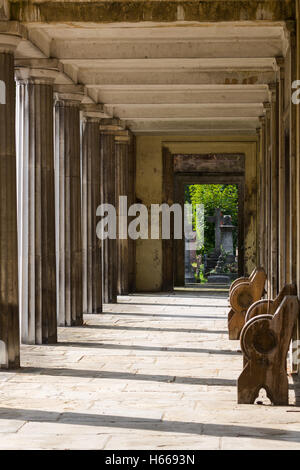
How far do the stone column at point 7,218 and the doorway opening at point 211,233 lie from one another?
30.2m

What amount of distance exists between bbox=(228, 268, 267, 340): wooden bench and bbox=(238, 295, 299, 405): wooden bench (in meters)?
4.72

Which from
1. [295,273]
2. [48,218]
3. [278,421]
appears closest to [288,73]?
[295,273]

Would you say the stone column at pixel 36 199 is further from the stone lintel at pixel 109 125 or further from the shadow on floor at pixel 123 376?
the stone lintel at pixel 109 125

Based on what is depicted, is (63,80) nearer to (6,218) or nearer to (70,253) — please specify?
(70,253)

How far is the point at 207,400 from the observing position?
27.2 feet

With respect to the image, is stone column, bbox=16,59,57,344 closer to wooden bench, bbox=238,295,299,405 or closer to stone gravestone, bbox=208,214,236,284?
wooden bench, bbox=238,295,299,405

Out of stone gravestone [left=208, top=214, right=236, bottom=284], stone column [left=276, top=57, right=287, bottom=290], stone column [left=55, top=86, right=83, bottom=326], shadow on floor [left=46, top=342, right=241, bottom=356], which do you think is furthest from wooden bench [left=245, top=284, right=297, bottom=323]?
stone gravestone [left=208, top=214, right=236, bottom=284]

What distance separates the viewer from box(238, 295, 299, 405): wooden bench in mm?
8031

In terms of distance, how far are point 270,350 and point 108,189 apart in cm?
1112

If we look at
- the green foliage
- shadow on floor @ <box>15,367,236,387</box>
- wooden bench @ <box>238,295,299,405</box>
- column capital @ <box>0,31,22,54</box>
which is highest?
column capital @ <box>0,31,22,54</box>

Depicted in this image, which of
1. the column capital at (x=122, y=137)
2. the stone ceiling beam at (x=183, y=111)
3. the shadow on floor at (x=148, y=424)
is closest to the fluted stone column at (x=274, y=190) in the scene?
the stone ceiling beam at (x=183, y=111)

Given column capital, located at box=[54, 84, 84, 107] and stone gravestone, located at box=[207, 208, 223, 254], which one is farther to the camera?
stone gravestone, located at box=[207, 208, 223, 254]

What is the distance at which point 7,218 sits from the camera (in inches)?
403
